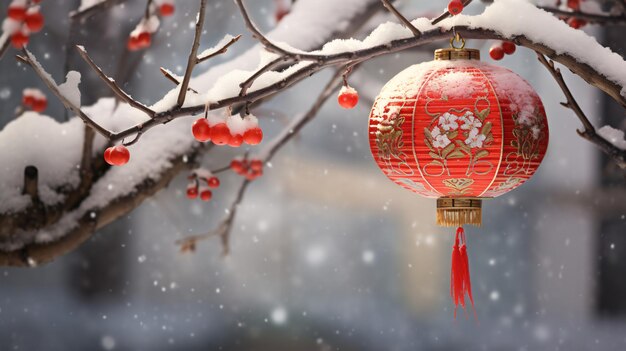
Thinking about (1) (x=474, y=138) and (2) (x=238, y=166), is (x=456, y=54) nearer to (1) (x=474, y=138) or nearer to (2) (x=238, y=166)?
(1) (x=474, y=138)

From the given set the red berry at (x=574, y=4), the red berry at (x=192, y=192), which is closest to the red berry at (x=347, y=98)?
the red berry at (x=574, y=4)

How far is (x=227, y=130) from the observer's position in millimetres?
1176

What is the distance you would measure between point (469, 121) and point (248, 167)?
1.08 metres

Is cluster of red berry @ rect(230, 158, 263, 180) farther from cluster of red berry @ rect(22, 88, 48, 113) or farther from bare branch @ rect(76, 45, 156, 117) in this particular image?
bare branch @ rect(76, 45, 156, 117)

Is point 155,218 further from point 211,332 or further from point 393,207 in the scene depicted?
point 393,207

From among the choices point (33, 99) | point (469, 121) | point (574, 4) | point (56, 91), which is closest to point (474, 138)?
point (469, 121)

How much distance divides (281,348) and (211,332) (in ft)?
1.05

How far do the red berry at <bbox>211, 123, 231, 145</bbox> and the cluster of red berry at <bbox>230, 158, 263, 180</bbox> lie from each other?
1.05 m

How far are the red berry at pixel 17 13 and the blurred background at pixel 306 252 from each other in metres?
1.49

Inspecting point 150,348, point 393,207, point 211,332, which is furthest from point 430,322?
point 150,348

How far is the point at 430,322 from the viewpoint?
10.6 ft

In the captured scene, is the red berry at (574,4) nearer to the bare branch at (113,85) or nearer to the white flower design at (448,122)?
the white flower design at (448,122)

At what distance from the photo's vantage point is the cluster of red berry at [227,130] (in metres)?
1.17

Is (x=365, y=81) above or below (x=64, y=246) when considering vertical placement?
above
